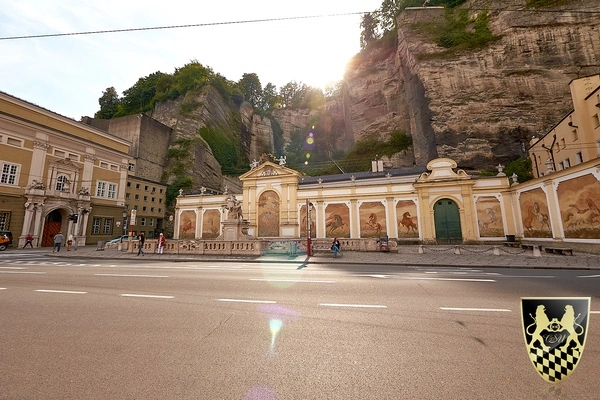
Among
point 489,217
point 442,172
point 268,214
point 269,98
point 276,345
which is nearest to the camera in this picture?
point 276,345

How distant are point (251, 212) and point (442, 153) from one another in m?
26.3

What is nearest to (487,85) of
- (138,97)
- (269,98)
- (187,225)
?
(187,225)

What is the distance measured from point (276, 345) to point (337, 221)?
81.5 feet

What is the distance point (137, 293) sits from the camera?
668cm

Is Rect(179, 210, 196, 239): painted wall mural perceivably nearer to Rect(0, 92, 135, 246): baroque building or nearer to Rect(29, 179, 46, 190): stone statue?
Rect(0, 92, 135, 246): baroque building

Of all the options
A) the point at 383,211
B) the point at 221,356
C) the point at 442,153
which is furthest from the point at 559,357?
the point at 442,153

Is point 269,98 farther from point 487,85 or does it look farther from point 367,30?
point 487,85

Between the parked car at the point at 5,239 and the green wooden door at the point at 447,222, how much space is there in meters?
39.8

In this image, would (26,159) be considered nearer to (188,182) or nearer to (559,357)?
(188,182)

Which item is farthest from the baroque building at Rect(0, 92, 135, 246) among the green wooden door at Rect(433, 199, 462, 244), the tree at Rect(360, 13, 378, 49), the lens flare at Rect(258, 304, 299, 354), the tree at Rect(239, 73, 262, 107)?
the tree at Rect(360, 13, 378, 49)

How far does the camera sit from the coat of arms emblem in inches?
74.5

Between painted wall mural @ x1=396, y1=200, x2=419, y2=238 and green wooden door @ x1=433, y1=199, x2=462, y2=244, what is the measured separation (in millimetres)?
1951

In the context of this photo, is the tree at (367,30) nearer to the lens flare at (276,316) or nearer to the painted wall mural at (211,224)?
the painted wall mural at (211,224)

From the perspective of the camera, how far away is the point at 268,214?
30469 millimetres
